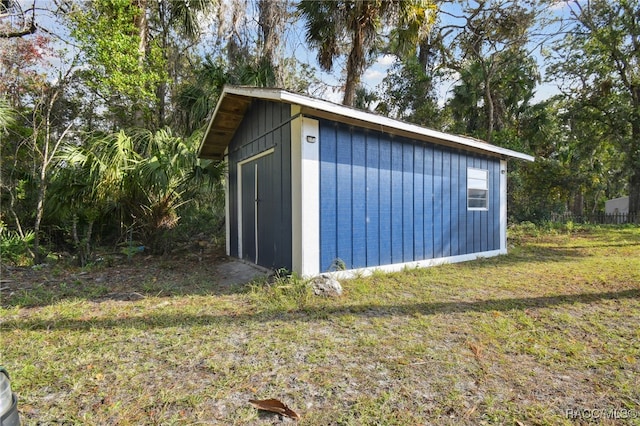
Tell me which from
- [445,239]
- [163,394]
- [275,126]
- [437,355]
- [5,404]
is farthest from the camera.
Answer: [445,239]

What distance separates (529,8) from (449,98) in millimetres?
4644

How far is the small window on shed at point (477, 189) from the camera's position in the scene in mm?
6910

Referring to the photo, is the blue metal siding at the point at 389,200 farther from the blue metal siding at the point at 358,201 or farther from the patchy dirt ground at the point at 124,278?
the patchy dirt ground at the point at 124,278

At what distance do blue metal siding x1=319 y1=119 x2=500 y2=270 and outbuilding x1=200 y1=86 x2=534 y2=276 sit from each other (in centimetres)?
2

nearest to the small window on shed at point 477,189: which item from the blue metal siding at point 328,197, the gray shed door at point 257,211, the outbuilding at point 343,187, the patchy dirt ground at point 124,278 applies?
the outbuilding at point 343,187

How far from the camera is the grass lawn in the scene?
6.19ft

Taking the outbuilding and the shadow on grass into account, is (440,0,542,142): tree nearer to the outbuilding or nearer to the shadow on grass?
the outbuilding

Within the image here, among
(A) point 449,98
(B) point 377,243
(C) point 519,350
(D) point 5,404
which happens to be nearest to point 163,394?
(D) point 5,404

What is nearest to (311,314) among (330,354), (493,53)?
(330,354)

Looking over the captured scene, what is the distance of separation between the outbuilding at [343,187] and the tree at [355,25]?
409 cm

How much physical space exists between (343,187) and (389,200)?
993mm

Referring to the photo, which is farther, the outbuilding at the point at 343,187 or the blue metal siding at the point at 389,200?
the blue metal siding at the point at 389,200

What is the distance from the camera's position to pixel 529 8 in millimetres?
13672

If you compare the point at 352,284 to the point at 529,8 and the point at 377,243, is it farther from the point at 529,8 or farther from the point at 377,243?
the point at 529,8
